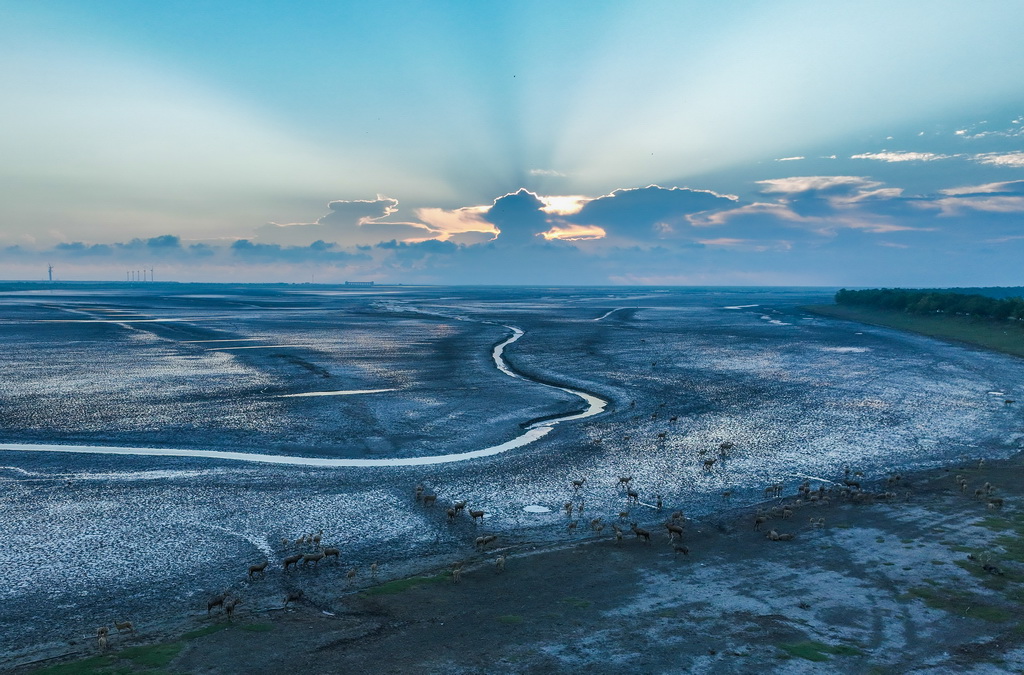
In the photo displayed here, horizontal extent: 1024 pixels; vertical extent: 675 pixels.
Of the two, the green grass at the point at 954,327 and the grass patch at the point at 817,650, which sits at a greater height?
the green grass at the point at 954,327

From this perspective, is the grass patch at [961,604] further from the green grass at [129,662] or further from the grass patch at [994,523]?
the green grass at [129,662]

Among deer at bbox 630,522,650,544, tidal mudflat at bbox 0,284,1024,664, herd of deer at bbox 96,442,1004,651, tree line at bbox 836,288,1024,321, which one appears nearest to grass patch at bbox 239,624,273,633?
herd of deer at bbox 96,442,1004,651

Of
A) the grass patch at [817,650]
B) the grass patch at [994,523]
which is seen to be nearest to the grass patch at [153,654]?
the grass patch at [817,650]

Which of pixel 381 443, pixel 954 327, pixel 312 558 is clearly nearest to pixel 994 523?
pixel 312 558

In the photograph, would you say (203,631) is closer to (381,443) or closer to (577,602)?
(577,602)

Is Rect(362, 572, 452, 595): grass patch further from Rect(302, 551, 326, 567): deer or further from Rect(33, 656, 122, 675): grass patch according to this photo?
Rect(33, 656, 122, 675): grass patch

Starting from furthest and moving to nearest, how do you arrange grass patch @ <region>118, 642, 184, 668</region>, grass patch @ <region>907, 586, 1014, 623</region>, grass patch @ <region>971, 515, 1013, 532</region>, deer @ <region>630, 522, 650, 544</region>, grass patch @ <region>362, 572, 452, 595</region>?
grass patch @ <region>971, 515, 1013, 532</region>, deer @ <region>630, 522, 650, 544</region>, grass patch @ <region>362, 572, 452, 595</region>, grass patch @ <region>907, 586, 1014, 623</region>, grass patch @ <region>118, 642, 184, 668</region>

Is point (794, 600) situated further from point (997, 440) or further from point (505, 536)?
point (997, 440)
